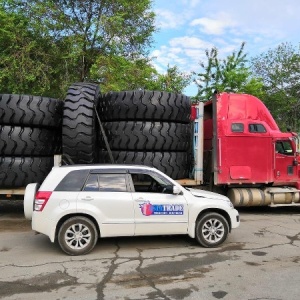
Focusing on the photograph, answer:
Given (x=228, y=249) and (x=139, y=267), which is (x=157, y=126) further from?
(x=139, y=267)

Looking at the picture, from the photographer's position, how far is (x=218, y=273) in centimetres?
518

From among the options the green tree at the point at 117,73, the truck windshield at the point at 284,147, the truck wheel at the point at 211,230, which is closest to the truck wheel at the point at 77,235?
the truck wheel at the point at 211,230

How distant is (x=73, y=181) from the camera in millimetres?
6203

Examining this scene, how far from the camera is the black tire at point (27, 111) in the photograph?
8.75m

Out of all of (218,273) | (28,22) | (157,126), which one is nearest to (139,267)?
(218,273)

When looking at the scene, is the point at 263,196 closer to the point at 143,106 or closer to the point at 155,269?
the point at 143,106

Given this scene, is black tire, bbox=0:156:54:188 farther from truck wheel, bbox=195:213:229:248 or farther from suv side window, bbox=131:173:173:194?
truck wheel, bbox=195:213:229:248

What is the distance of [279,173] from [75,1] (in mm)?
13891

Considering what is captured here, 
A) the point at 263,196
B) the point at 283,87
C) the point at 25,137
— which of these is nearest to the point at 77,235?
the point at 25,137

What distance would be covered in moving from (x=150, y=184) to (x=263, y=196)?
185 inches

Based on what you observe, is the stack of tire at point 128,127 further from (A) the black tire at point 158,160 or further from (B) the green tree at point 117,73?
(B) the green tree at point 117,73

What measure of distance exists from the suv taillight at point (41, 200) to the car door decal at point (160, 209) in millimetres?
1535

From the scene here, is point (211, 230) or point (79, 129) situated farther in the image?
point (79, 129)

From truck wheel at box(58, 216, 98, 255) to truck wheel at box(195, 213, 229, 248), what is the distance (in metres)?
1.81
